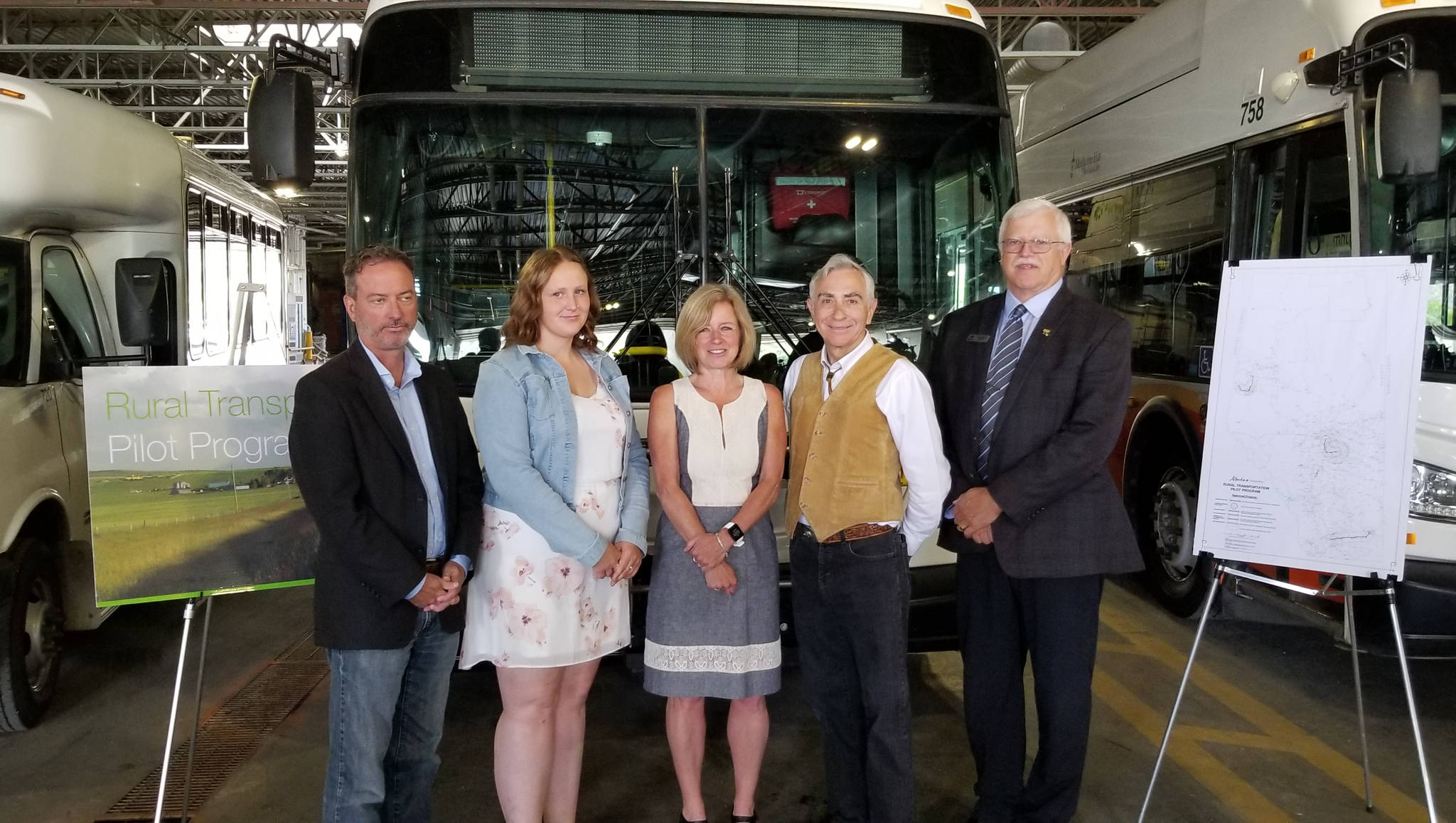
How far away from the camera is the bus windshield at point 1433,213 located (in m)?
4.16

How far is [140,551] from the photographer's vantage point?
122 inches

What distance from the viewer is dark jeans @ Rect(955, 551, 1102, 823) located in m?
3.08

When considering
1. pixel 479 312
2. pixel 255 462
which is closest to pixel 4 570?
pixel 255 462

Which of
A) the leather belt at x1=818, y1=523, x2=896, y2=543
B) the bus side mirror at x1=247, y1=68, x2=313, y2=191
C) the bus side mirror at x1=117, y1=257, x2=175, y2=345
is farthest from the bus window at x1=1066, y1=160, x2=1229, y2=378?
the bus side mirror at x1=117, y1=257, x2=175, y2=345

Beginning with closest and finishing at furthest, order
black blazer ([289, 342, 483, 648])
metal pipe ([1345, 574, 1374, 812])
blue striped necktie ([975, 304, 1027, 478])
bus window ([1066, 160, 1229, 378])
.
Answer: black blazer ([289, 342, 483, 648])
blue striped necktie ([975, 304, 1027, 478])
metal pipe ([1345, 574, 1374, 812])
bus window ([1066, 160, 1229, 378])

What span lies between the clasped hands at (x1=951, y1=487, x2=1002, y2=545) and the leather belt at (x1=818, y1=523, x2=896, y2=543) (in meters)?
0.27

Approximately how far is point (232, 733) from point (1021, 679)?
3.22 meters

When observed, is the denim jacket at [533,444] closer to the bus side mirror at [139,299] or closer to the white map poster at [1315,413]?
the white map poster at [1315,413]

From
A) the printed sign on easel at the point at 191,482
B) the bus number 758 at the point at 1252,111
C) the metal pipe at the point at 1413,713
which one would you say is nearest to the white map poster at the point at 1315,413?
the metal pipe at the point at 1413,713

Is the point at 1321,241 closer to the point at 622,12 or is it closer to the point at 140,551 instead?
the point at 622,12

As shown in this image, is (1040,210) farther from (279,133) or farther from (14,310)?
(14,310)

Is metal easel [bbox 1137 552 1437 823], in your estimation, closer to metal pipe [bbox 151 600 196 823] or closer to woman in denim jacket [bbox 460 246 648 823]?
woman in denim jacket [bbox 460 246 648 823]

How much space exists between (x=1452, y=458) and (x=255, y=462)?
429cm

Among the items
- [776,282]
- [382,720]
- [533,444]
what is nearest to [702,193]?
[776,282]
